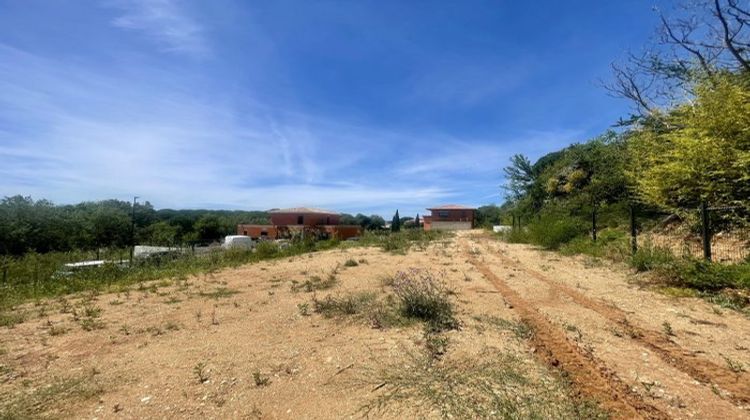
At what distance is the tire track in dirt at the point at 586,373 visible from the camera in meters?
2.40

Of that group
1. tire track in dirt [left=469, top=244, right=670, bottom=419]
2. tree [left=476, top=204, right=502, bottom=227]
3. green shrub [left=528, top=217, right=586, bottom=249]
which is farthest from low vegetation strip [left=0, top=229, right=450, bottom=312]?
tree [left=476, top=204, right=502, bottom=227]

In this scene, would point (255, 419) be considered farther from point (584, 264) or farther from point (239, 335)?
point (584, 264)

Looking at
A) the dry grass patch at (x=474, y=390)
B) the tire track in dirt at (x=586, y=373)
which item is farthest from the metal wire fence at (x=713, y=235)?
the dry grass patch at (x=474, y=390)

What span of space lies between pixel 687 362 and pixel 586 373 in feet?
3.65

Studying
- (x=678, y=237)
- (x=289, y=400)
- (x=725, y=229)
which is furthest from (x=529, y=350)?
(x=678, y=237)

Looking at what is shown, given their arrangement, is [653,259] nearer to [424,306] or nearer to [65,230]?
[424,306]

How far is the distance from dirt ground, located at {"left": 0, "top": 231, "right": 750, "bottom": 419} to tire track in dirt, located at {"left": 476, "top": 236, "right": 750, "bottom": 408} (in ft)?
0.05

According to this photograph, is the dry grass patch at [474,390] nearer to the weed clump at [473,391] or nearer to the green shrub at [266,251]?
the weed clump at [473,391]

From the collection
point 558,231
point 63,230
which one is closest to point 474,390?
point 558,231

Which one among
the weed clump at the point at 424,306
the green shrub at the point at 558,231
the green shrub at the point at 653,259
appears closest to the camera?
the weed clump at the point at 424,306

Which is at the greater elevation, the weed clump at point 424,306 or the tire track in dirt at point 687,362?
the weed clump at point 424,306

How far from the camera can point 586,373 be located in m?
2.95

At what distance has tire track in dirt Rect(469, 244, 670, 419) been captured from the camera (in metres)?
2.40

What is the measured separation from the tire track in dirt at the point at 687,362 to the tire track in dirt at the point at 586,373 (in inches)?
27.1
